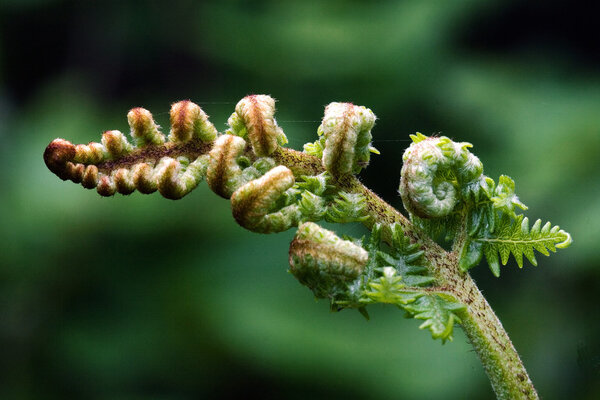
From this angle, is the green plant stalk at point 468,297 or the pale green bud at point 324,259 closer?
the pale green bud at point 324,259

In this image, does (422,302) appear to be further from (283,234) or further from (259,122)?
(283,234)

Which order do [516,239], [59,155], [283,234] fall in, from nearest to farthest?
[59,155] → [516,239] → [283,234]

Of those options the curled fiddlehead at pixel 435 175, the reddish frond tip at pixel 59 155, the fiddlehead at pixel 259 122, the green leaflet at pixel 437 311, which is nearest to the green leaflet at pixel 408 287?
the green leaflet at pixel 437 311

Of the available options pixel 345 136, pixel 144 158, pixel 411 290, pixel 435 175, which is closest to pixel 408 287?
pixel 411 290

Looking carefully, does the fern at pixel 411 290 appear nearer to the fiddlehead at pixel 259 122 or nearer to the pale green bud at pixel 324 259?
the pale green bud at pixel 324 259

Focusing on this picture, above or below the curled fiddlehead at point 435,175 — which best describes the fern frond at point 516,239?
below

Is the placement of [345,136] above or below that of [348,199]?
above

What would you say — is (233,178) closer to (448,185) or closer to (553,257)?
(448,185)
